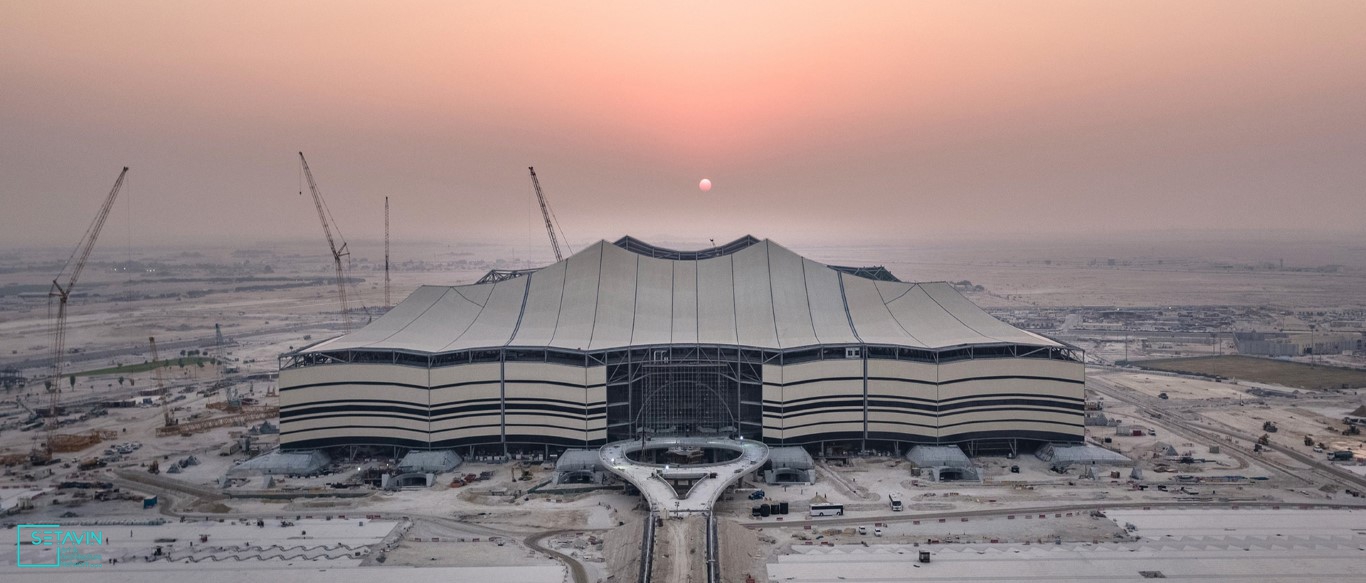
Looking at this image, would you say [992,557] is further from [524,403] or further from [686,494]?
[524,403]

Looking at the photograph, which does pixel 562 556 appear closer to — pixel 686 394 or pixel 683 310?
pixel 686 394

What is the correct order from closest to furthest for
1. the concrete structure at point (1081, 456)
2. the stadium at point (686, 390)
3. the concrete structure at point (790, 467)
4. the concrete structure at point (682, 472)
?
the concrete structure at point (682, 472), the concrete structure at point (790, 467), the concrete structure at point (1081, 456), the stadium at point (686, 390)

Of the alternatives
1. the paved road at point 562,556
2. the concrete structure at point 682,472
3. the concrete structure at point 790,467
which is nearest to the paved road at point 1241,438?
the concrete structure at point 790,467

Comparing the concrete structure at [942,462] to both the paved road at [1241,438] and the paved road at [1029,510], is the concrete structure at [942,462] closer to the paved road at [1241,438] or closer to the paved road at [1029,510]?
the paved road at [1029,510]

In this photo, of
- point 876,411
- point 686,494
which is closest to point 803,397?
point 876,411

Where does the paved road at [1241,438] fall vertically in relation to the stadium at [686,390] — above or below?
below

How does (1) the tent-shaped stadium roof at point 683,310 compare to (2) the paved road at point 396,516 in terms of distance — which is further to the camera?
(1) the tent-shaped stadium roof at point 683,310

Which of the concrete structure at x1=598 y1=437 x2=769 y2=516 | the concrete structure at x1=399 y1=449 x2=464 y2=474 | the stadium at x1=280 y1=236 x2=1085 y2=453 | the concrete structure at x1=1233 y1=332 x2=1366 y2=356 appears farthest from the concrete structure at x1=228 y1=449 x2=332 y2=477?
the concrete structure at x1=1233 y1=332 x2=1366 y2=356

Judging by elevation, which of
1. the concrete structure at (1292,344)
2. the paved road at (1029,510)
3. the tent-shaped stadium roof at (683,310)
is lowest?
the paved road at (1029,510)
